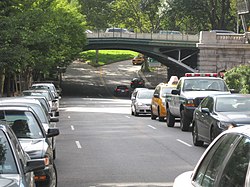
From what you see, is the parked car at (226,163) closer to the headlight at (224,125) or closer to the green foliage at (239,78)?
the headlight at (224,125)

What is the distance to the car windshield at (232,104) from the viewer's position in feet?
55.7

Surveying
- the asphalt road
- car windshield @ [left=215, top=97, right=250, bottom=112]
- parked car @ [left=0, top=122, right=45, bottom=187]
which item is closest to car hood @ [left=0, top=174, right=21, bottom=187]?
parked car @ [left=0, top=122, right=45, bottom=187]

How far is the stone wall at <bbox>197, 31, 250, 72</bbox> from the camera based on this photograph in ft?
192

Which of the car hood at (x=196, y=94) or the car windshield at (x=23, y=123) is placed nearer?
the car windshield at (x=23, y=123)

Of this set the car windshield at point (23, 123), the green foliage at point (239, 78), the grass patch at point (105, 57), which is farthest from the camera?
the grass patch at point (105, 57)

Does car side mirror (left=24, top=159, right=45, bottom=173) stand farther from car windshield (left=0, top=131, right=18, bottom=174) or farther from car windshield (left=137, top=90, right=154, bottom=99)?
car windshield (left=137, top=90, right=154, bottom=99)

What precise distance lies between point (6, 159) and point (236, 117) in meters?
9.75

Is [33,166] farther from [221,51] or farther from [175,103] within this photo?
[221,51]

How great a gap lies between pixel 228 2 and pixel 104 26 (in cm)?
2544

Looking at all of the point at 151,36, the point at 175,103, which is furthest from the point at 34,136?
the point at 151,36

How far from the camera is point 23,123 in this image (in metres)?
11.6

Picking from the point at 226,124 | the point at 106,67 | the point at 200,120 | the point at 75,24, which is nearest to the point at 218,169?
the point at 226,124

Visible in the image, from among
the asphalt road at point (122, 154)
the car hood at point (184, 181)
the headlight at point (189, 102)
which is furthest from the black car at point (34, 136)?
the headlight at point (189, 102)

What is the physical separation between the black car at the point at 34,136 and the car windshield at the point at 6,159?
2.15m
